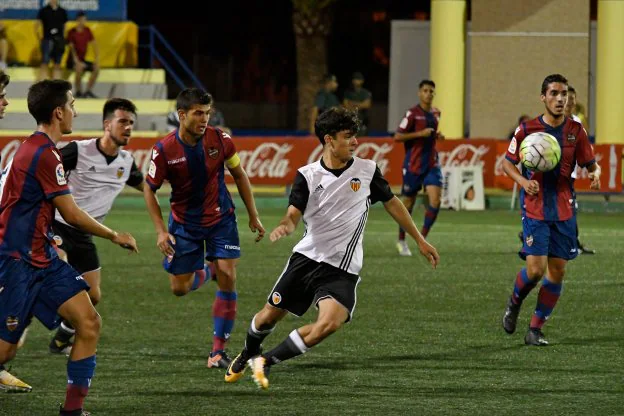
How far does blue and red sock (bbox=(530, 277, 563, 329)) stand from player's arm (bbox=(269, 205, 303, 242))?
9.70 feet

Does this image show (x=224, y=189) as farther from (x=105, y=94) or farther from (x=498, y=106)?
(x=105, y=94)

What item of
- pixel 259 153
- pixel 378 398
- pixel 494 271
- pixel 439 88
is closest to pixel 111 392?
pixel 378 398

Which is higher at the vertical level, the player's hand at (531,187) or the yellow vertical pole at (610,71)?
the yellow vertical pole at (610,71)

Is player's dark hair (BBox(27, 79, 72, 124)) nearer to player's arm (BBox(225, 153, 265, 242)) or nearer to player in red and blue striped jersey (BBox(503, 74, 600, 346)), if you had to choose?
player's arm (BBox(225, 153, 265, 242))

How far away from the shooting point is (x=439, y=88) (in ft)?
96.4

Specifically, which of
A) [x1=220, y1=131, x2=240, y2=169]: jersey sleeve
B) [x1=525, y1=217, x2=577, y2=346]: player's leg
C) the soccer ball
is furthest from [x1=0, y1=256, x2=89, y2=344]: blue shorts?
[x1=525, y1=217, x2=577, y2=346]: player's leg

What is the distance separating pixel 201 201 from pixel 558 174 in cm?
284

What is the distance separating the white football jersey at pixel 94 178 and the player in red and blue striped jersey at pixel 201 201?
0.70 m

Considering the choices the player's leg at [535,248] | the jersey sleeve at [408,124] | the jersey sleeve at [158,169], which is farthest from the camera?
the jersey sleeve at [408,124]

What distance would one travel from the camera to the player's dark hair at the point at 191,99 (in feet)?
31.5

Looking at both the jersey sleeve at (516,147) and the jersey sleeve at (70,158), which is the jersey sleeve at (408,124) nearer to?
the jersey sleeve at (516,147)

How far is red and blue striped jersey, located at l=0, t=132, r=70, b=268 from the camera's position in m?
7.52

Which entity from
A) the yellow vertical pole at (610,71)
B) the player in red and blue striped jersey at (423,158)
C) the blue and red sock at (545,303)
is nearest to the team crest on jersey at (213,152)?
the blue and red sock at (545,303)

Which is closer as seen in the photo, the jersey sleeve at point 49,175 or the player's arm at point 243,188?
the jersey sleeve at point 49,175
